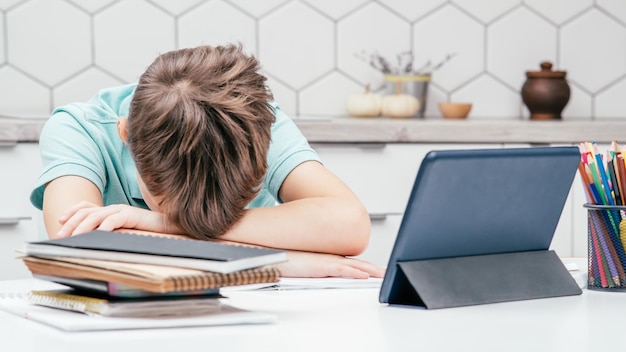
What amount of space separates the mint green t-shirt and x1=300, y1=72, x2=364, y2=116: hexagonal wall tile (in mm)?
1374

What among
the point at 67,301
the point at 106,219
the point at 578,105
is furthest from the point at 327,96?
the point at 67,301

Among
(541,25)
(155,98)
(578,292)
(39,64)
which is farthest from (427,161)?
(541,25)

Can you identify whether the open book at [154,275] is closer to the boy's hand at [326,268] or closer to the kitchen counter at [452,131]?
the boy's hand at [326,268]

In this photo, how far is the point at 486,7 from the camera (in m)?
3.36

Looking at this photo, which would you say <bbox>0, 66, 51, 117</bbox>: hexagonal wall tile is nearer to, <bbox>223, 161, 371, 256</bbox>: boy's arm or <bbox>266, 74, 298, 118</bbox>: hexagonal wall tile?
<bbox>266, 74, 298, 118</bbox>: hexagonal wall tile

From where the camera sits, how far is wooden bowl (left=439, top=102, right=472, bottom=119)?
3.12 m

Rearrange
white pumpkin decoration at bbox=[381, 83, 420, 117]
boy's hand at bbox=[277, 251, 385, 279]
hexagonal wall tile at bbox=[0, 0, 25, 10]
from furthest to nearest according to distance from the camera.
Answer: white pumpkin decoration at bbox=[381, 83, 420, 117], hexagonal wall tile at bbox=[0, 0, 25, 10], boy's hand at bbox=[277, 251, 385, 279]

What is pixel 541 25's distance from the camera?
3.39 meters

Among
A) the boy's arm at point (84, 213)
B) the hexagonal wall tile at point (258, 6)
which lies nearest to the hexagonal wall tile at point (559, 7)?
the hexagonal wall tile at point (258, 6)

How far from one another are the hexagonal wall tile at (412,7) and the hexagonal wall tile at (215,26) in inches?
19.3

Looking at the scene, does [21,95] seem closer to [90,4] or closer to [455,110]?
[90,4]

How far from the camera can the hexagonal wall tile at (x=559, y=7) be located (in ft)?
11.1

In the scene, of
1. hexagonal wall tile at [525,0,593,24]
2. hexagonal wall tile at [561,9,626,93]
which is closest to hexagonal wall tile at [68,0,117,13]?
hexagonal wall tile at [525,0,593,24]

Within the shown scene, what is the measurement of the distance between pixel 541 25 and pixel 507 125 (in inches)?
30.6
